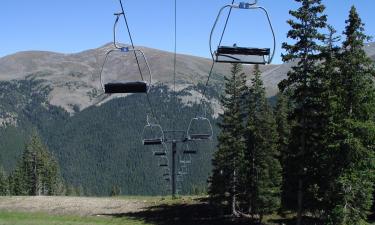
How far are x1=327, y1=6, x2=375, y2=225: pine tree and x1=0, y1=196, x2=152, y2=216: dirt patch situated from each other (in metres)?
→ 40.3

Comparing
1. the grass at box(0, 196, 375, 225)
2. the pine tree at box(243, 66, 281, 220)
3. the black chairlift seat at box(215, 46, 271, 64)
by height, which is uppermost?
the black chairlift seat at box(215, 46, 271, 64)

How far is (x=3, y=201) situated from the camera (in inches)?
3268

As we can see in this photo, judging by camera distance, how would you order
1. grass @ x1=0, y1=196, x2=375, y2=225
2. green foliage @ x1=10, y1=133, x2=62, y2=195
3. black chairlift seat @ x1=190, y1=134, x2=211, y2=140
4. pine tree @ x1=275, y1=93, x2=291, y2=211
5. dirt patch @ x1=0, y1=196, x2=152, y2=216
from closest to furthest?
1. black chairlift seat @ x1=190, y1=134, x2=211, y2=140
2. grass @ x1=0, y1=196, x2=375, y2=225
3. pine tree @ x1=275, y1=93, x2=291, y2=211
4. dirt patch @ x1=0, y1=196, x2=152, y2=216
5. green foliage @ x1=10, y1=133, x2=62, y2=195

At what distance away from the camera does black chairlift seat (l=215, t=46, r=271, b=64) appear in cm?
1600

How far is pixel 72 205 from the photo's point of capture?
78562 mm

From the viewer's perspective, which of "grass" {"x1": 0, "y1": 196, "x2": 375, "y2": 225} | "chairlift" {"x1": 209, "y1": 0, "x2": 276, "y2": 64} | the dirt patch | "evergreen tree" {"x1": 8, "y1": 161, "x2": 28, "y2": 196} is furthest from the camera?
"evergreen tree" {"x1": 8, "y1": 161, "x2": 28, "y2": 196}

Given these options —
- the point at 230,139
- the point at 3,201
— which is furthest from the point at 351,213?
the point at 3,201

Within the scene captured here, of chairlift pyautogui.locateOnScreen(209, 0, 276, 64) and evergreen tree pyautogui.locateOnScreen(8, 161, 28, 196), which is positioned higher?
chairlift pyautogui.locateOnScreen(209, 0, 276, 64)

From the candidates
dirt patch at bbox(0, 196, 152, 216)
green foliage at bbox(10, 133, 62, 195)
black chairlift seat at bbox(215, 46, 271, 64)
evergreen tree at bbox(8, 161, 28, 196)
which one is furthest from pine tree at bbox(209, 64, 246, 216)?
evergreen tree at bbox(8, 161, 28, 196)

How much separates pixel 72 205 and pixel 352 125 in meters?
52.3

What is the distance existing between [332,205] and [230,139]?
71.6ft

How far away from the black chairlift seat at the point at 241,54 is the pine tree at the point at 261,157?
39.2m

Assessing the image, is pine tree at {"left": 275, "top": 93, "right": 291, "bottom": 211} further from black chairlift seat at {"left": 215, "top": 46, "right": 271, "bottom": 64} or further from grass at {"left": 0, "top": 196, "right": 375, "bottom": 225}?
black chairlift seat at {"left": 215, "top": 46, "right": 271, "bottom": 64}

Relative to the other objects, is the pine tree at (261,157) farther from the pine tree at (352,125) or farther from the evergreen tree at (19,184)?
the evergreen tree at (19,184)
